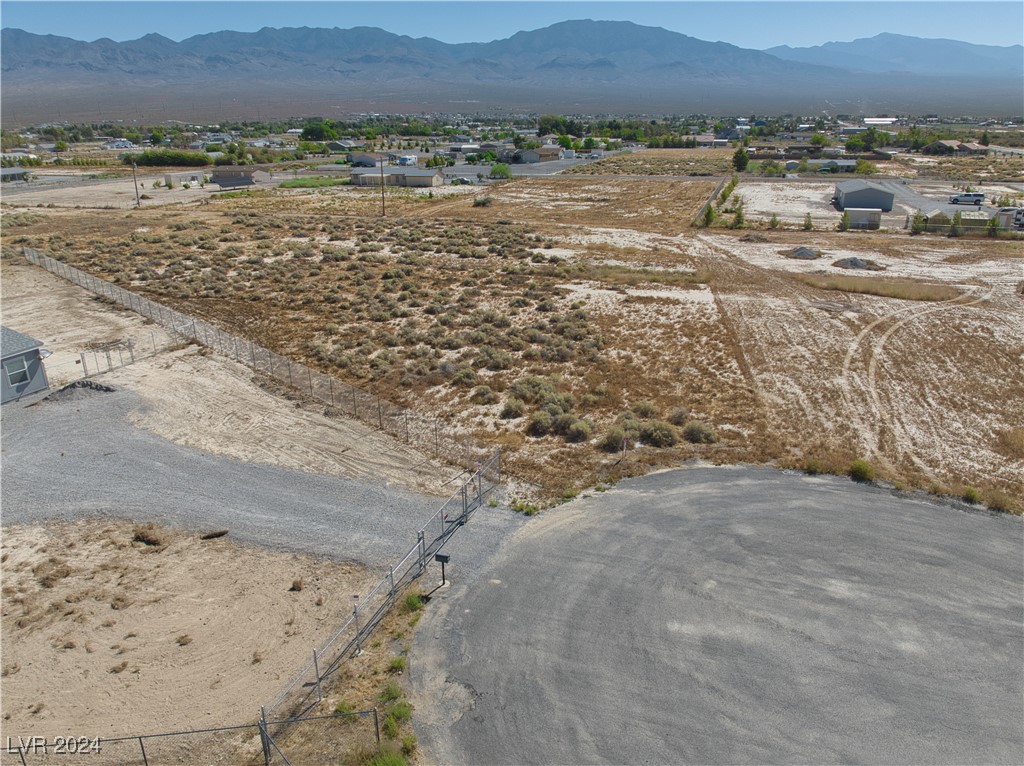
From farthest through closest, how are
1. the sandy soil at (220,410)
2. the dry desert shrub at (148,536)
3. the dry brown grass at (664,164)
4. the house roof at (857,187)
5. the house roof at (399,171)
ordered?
A: the dry brown grass at (664,164)
the house roof at (399,171)
the house roof at (857,187)
the sandy soil at (220,410)
the dry desert shrub at (148,536)

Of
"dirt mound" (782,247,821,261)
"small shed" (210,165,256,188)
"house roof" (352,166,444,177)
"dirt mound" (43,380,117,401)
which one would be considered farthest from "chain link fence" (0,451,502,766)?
"small shed" (210,165,256,188)

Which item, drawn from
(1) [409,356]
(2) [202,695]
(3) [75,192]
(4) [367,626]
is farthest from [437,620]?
(3) [75,192]

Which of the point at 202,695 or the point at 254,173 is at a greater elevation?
the point at 254,173

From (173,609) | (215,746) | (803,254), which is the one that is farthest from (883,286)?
(215,746)

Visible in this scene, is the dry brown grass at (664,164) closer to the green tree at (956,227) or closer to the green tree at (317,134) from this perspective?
the green tree at (956,227)

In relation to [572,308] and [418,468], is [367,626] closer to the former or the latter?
[418,468]

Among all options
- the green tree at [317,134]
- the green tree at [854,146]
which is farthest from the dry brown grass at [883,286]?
the green tree at [317,134]
